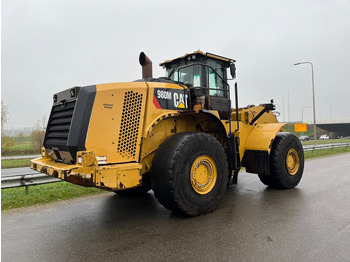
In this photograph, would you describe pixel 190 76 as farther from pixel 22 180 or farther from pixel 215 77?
pixel 22 180

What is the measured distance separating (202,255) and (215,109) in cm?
329

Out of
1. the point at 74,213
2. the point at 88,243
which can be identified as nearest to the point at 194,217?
the point at 88,243

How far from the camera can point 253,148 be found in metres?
6.38

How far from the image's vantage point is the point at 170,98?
15.8 feet

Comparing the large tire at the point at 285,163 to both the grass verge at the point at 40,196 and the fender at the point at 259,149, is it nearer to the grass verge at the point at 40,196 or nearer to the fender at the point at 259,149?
the fender at the point at 259,149

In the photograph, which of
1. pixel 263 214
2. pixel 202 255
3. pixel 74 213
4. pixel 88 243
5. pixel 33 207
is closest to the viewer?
pixel 202 255

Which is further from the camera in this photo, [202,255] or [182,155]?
[182,155]

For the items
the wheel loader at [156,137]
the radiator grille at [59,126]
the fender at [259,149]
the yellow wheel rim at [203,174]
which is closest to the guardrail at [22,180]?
the radiator grille at [59,126]

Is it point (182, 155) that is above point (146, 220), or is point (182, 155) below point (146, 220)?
above

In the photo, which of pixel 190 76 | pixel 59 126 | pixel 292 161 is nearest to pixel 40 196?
pixel 59 126

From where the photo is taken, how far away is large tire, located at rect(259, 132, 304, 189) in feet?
20.9

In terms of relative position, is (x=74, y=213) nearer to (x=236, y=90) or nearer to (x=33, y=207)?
(x=33, y=207)

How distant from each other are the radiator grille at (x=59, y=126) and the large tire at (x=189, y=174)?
1541 millimetres

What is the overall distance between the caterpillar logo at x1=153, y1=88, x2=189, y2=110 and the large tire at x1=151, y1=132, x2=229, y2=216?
2.00 ft
